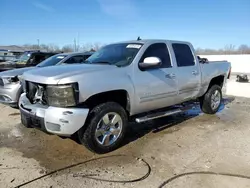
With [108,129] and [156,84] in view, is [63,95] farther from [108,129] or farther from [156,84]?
[156,84]

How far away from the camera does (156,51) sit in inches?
201

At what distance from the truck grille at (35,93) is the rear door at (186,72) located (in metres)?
2.85

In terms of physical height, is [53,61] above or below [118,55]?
below

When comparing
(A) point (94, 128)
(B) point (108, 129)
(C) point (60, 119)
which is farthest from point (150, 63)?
(C) point (60, 119)

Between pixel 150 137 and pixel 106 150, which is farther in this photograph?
pixel 150 137

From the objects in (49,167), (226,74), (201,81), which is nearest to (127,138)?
(49,167)

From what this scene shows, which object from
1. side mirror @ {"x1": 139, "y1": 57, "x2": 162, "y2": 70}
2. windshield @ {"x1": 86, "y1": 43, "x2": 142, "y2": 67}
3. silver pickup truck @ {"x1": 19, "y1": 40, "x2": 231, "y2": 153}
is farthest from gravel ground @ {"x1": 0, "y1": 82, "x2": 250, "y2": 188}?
windshield @ {"x1": 86, "y1": 43, "x2": 142, "y2": 67}

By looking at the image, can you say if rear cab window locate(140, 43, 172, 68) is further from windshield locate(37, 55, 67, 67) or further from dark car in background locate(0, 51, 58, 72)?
dark car in background locate(0, 51, 58, 72)

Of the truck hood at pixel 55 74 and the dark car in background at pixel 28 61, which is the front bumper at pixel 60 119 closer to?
the truck hood at pixel 55 74

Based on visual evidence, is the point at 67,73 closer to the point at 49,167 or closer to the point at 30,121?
the point at 30,121

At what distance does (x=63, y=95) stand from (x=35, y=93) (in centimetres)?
87

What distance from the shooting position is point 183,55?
5766 mm

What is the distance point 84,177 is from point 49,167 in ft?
2.09

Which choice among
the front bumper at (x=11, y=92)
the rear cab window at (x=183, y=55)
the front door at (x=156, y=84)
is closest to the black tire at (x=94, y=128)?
the front door at (x=156, y=84)
